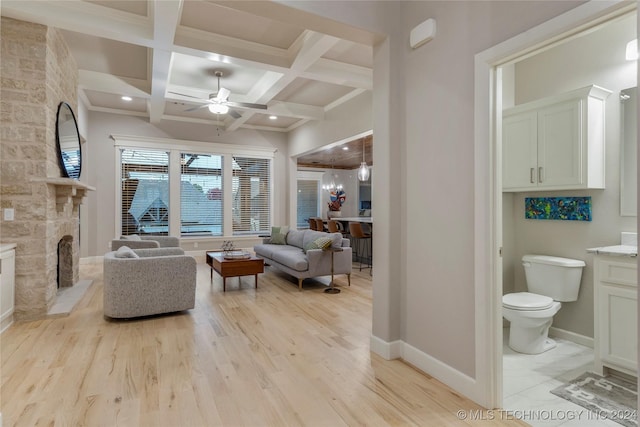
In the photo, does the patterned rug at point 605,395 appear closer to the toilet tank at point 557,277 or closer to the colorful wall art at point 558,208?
the toilet tank at point 557,277

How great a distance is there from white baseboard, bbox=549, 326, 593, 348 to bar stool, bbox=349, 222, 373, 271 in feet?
11.8

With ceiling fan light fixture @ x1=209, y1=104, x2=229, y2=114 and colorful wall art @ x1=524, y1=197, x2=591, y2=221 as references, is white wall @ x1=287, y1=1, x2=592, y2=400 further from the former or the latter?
ceiling fan light fixture @ x1=209, y1=104, x2=229, y2=114

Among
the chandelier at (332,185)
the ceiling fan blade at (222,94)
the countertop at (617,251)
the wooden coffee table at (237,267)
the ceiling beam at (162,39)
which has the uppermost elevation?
the ceiling beam at (162,39)

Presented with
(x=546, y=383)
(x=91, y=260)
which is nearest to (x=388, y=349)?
(x=546, y=383)

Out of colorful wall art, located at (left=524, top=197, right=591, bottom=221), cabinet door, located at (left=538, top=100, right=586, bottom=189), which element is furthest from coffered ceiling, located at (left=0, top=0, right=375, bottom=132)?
colorful wall art, located at (left=524, top=197, right=591, bottom=221)

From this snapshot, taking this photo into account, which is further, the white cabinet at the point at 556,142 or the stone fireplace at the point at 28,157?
the stone fireplace at the point at 28,157

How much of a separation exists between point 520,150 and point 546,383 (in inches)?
80.0

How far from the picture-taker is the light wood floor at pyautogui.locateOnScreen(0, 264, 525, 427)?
198cm

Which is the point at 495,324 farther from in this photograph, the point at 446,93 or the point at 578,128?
the point at 578,128

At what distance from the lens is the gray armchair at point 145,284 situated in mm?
3500

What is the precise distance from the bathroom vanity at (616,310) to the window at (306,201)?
9.43m

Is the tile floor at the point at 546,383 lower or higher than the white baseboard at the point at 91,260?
lower

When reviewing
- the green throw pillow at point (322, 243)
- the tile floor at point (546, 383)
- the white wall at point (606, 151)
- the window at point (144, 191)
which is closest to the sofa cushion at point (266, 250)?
the green throw pillow at point (322, 243)

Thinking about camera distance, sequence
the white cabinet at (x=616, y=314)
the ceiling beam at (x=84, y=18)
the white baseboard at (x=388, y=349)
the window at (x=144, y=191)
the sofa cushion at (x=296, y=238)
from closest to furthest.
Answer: the white cabinet at (x=616, y=314) → the white baseboard at (x=388, y=349) → the ceiling beam at (x=84, y=18) → the sofa cushion at (x=296, y=238) → the window at (x=144, y=191)
